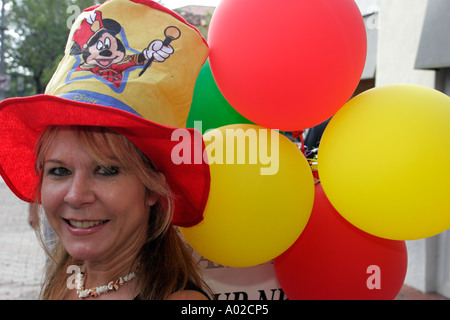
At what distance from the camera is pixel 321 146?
1317mm

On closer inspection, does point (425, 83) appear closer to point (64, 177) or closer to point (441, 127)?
point (441, 127)

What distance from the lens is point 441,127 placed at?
116 centimetres

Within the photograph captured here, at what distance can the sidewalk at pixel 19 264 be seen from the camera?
187 inches

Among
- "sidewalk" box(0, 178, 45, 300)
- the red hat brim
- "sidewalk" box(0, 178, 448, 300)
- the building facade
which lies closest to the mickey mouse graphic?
the red hat brim

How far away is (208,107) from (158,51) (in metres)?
0.37

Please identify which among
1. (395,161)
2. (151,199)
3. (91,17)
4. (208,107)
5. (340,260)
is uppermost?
(91,17)

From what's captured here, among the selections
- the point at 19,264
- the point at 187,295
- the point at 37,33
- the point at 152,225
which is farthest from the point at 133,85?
the point at 37,33

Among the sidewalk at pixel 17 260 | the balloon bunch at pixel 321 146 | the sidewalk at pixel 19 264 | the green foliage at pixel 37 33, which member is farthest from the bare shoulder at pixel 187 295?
the green foliage at pixel 37 33

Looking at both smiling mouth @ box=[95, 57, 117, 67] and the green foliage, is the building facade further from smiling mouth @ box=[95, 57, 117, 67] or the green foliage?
the green foliage

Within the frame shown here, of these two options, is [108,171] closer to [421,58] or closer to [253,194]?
[253,194]

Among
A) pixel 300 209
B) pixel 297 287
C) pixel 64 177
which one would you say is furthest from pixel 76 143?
pixel 297 287

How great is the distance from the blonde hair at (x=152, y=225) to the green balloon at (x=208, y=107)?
0.28 m

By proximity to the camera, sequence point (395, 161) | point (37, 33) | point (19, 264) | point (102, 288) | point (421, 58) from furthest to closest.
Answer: point (37, 33), point (19, 264), point (421, 58), point (102, 288), point (395, 161)

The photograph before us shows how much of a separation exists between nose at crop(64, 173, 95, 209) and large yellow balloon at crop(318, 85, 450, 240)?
708 mm
